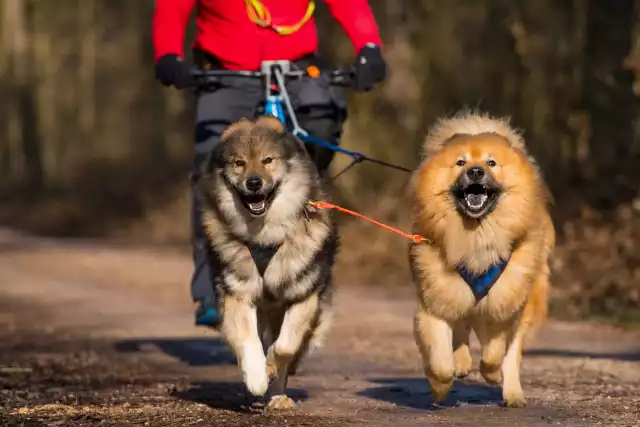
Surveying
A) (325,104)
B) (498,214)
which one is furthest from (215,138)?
(498,214)

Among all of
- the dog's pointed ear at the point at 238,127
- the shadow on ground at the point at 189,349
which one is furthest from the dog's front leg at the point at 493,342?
the shadow on ground at the point at 189,349

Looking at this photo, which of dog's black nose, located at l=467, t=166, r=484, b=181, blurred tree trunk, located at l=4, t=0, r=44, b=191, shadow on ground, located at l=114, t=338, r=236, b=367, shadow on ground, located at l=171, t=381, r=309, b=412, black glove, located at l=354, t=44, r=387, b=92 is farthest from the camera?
blurred tree trunk, located at l=4, t=0, r=44, b=191

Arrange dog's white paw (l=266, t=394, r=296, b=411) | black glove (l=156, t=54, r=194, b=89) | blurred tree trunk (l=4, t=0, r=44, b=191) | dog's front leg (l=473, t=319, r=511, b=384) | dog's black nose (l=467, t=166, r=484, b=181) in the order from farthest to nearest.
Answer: blurred tree trunk (l=4, t=0, r=44, b=191) < black glove (l=156, t=54, r=194, b=89) < dog's front leg (l=473, t=319, r=511, b=384) < dog's white paw (l=266, t=394, r=296, b=411) < dog's black nose (l=467, t=166, r=484, b=181)

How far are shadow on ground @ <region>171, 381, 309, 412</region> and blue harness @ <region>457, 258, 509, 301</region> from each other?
104cm

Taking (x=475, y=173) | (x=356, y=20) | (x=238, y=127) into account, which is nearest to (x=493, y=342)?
(x=475, y=173)

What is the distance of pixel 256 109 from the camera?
6.71m

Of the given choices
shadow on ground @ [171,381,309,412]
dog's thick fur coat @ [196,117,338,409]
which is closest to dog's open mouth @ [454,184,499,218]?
dog's thick fur coat @ [196,117,338,409]

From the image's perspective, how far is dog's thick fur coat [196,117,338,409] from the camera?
5633mm

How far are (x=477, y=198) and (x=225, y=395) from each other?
165 centimetres

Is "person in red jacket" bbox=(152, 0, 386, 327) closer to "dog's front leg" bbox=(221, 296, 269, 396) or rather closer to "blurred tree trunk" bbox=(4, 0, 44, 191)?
"dog's front leg" bbox=(221, 296, 269, 396)

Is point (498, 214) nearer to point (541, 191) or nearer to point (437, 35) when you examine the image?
point (541, 191)

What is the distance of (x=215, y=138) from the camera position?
664cm

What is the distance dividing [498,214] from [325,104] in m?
1.35

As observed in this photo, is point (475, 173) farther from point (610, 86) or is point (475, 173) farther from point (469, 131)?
point (610, 86)
